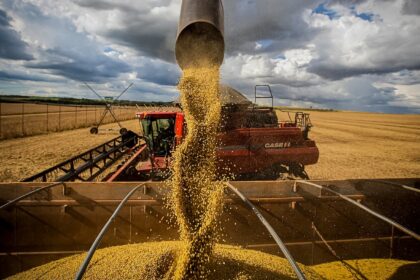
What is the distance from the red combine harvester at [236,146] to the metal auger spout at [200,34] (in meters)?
0.77

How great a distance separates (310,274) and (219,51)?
369 centimetres

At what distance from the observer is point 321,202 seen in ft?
13.8

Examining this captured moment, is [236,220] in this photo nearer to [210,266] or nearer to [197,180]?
[197,180]

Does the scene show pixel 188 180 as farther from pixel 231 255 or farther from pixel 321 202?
pixel 321 202

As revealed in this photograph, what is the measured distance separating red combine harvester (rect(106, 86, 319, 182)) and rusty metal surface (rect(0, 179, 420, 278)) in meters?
1.49

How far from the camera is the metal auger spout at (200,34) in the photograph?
482cm

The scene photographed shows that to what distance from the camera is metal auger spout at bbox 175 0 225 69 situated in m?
4.82

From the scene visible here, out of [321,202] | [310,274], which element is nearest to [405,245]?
[321,202]

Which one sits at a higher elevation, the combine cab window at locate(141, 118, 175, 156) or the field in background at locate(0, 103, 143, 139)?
the combine cab window at locate(141, 118, 175, 156)

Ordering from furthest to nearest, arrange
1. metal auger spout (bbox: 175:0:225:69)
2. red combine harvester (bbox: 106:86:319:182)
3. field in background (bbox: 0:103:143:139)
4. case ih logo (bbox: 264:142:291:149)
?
1. field in background (bbox: 0:103:143:139)
2. case ih logo (bbox: 264:142:291:149)
3. red combine harvester (bbox: 106:86:319:182)
4. metal auger spout (bbox: 175:0:225:69)

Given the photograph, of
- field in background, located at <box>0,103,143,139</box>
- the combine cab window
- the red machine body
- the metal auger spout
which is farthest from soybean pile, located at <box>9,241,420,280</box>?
field in background, located at <box>0,103,143,139</box>

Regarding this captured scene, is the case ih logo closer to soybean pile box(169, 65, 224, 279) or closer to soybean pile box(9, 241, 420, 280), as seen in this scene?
soybean pile box(169, 65, 224, 279)

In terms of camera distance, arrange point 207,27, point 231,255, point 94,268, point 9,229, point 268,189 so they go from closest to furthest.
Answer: point 94,268 < point 231,255 < point 9,229 < point 268,189 < point 207,27

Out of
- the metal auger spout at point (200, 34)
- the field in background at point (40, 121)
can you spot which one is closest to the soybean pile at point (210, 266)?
the metal auger spout at point (200, 34)
